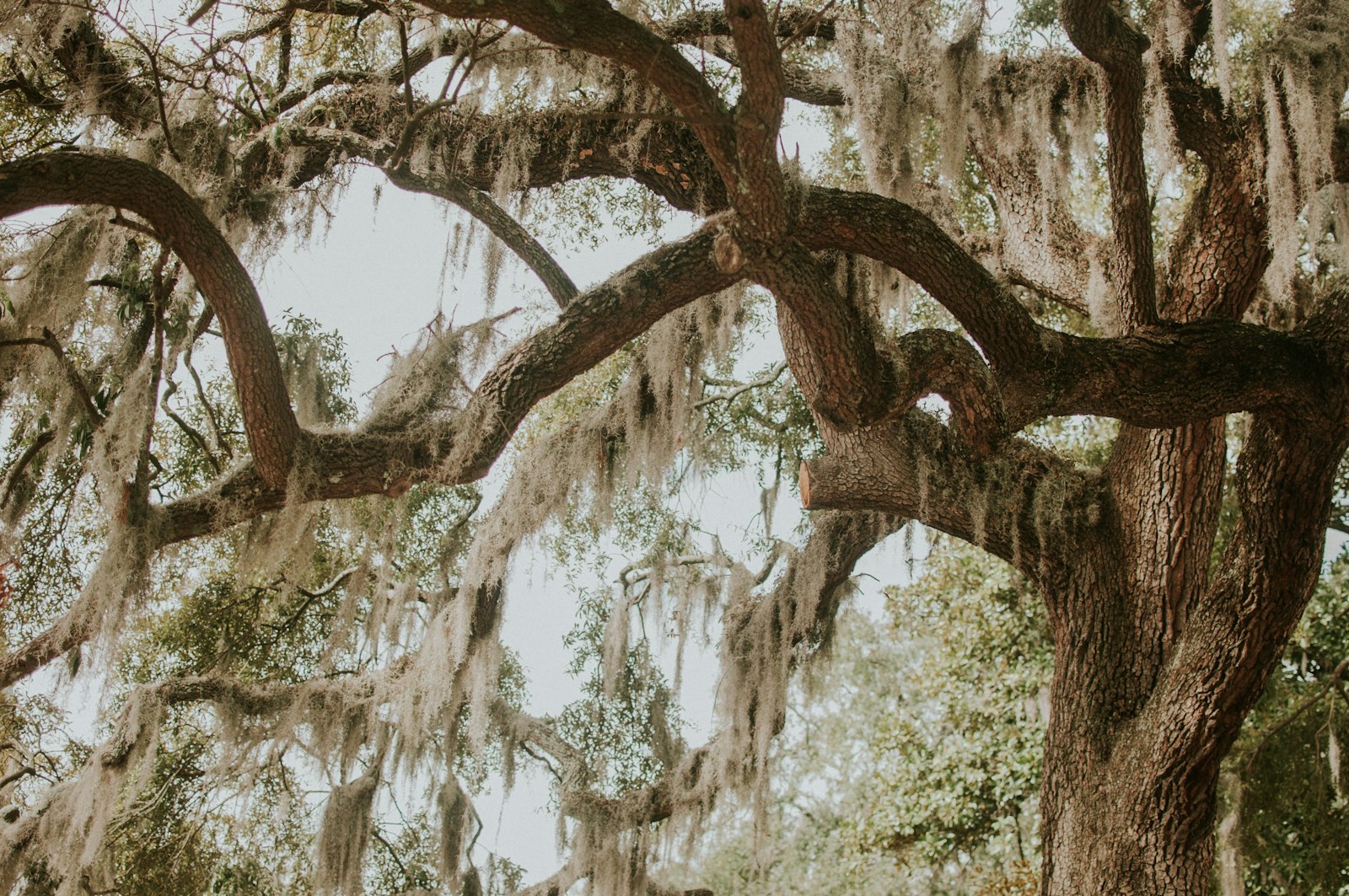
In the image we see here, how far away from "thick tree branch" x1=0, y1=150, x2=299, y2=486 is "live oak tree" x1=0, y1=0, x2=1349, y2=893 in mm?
13

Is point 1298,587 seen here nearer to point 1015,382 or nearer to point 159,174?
point 1015,382

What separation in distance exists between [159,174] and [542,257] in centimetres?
159

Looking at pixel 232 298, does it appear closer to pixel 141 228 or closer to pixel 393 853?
pixel 141 228

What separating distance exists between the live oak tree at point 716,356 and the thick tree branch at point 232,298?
0.01 m

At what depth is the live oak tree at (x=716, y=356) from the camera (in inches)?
160

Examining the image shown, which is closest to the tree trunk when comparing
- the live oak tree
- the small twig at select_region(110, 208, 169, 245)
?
the live oak tree

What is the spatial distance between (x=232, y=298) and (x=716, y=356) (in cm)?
196

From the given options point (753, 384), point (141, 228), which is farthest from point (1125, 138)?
point (141, 228)

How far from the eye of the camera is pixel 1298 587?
4.45 meters

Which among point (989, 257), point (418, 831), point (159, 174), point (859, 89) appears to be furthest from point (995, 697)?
point (159, 174)

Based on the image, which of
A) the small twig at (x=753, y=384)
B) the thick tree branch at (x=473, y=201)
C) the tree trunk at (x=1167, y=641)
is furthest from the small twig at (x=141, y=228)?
the tree trunk at (x=1167, y=641)

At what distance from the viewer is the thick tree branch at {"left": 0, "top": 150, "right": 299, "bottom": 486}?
3773mm

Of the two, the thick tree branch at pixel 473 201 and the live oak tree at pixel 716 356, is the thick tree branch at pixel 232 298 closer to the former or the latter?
the live oak tree at pixel 716 356

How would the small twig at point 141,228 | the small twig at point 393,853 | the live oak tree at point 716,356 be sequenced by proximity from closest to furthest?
1. the small twig at point 141,228
2. the live oak tree at point 716,356
3. the small twig at point 393,853
